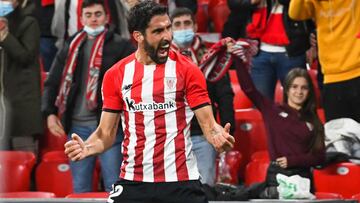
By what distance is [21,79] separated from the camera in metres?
8.86

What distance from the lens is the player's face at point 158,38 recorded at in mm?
5781

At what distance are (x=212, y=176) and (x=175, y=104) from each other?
2460 mm

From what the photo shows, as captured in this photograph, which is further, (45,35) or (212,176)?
(45,35)

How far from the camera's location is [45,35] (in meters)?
9.93

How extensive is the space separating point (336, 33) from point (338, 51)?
0.45ft

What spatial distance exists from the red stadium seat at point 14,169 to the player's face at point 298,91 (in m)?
2.19

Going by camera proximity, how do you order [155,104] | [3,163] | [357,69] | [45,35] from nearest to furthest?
[155,104] < [357,69] < [3,163] < [45,35]

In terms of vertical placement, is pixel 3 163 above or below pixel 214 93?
below

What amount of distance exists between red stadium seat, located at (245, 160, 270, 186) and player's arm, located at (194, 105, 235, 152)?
273 centimetres

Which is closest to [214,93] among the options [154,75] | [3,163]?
[3,163]

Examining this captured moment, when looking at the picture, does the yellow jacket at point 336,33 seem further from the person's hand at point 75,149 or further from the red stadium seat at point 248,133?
the person's hand at point 75,149

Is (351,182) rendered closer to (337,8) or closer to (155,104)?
(337,8)

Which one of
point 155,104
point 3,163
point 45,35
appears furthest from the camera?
point 45,35

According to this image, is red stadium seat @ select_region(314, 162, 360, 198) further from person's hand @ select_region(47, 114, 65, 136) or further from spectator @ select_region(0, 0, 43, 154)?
spectator @ select_region(0, 0, 43, 154)
